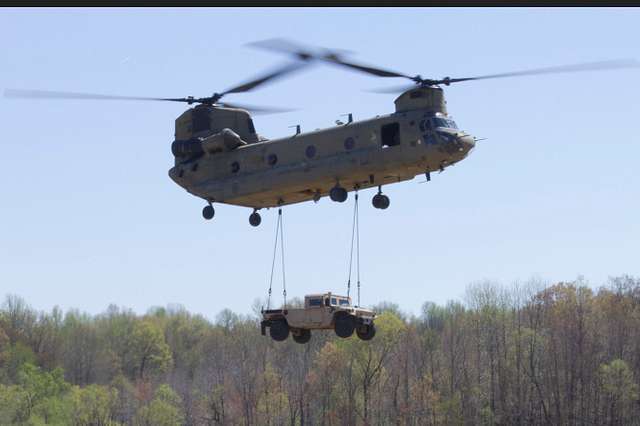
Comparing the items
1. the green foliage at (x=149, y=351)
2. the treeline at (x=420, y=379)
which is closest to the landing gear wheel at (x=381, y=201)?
the treeline at (x=420, y=379)

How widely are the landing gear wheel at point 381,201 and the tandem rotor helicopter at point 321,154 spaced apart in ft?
0.09

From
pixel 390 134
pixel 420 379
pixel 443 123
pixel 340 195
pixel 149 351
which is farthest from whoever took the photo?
pixel 149 351

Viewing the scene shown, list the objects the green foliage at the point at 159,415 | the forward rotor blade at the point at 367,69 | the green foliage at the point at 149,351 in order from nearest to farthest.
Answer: the forward rotor blade at the point at 367,69
the green foliage at the point at 159,415
the green foliage at the point at 149,351

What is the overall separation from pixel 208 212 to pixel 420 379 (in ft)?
202

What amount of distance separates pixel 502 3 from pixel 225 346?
104 meters

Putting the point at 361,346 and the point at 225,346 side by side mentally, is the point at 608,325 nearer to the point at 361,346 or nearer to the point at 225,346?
the point at 361,346

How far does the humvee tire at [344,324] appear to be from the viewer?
30.7 metres

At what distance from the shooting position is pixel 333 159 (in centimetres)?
3322

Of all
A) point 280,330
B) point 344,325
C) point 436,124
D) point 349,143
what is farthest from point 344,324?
point 436,124

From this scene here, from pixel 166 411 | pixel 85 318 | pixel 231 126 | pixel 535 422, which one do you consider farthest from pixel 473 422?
pixel 85 318

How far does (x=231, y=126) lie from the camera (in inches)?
1510

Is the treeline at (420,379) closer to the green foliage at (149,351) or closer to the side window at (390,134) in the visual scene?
the green foliage at (149,351)

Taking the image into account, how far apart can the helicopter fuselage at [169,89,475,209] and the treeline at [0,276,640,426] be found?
47413 mm

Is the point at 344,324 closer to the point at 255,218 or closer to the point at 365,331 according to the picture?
the point at 365,331
